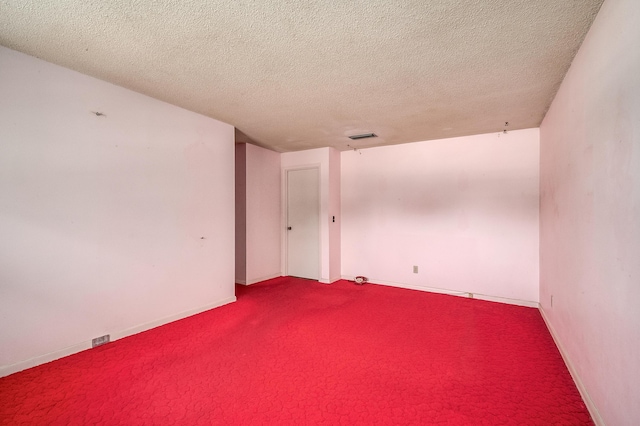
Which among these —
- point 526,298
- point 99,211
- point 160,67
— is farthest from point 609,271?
point 99,211

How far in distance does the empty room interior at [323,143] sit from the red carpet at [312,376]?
0.86ft

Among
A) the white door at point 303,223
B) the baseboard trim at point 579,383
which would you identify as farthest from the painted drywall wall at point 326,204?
the baseboard trim at point 579,383

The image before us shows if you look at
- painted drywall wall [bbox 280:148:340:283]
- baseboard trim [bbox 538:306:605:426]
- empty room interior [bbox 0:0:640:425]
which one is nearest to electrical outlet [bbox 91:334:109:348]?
empty room interior [bbox 0:0:640:425]

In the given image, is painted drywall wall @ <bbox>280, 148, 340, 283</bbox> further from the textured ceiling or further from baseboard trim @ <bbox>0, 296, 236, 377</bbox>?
baseboard trim @ <bbox>0, 296, 236, 377</bbox>

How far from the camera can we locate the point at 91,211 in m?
2.68

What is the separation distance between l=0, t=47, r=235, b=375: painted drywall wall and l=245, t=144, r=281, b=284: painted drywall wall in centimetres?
139

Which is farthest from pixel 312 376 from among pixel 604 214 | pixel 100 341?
pixel 604 214

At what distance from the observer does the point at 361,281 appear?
16.8 feet

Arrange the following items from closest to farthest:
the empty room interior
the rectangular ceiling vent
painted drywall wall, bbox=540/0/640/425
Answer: painted drywall wall, bbox=540/0/640/425 → the empty room interior → the rectangular ceiling vent

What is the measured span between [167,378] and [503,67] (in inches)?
148

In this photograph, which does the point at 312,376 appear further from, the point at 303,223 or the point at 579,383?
the point at 303,223

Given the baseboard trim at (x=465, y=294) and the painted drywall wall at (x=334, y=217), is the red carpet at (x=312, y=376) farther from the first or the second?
the painted drywall wall at (x=334, y=217)

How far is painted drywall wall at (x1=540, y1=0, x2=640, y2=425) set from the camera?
1327 millimetres

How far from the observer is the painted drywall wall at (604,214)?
1327mm
